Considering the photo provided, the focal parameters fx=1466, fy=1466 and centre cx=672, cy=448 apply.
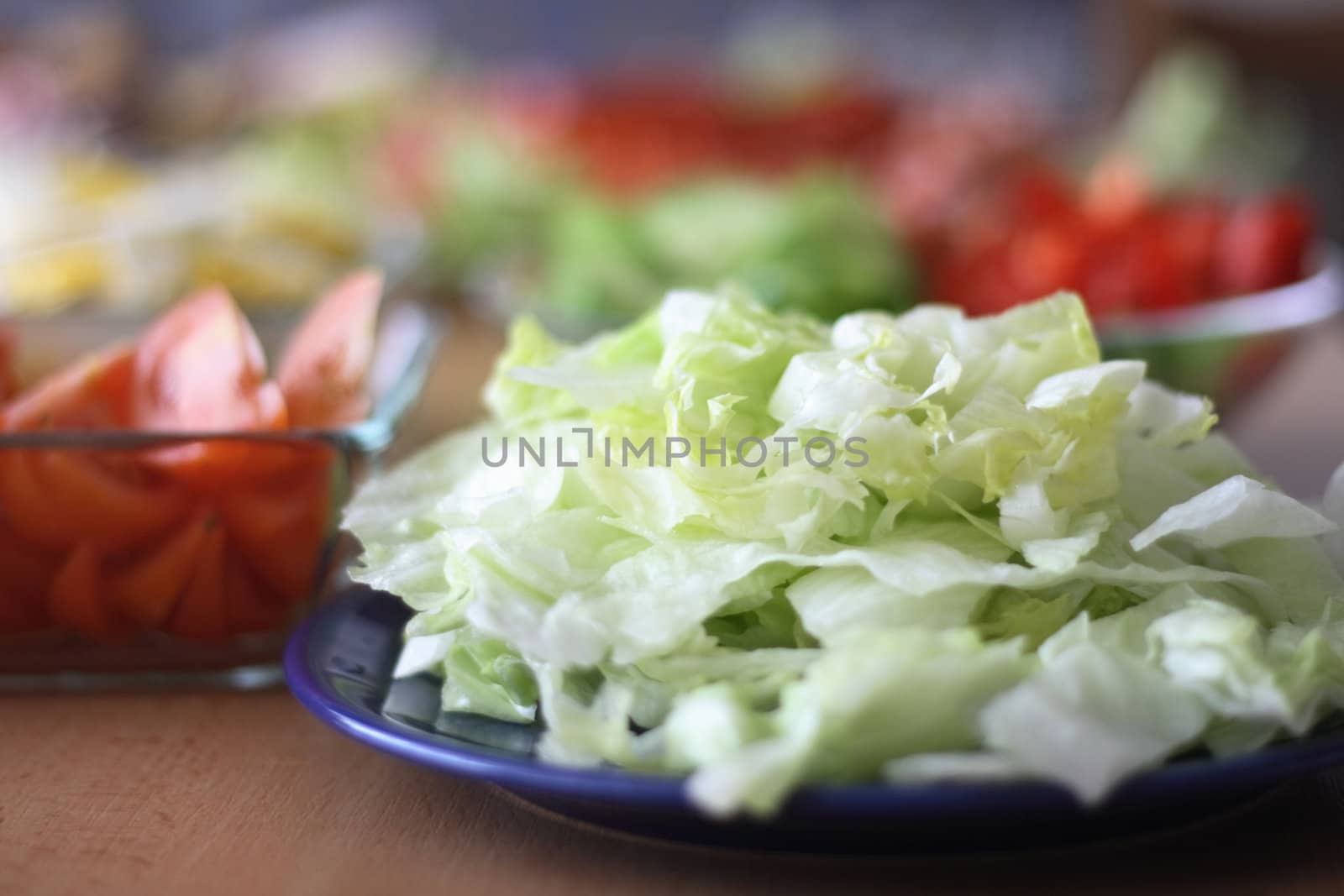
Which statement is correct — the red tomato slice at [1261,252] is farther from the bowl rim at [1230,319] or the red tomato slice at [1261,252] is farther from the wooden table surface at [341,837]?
the wooden table surface at [341,837]

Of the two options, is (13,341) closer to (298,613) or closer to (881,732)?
(298,613)

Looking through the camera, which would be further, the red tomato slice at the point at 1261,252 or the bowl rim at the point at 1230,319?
the red tomato slice at the point at 1261,252

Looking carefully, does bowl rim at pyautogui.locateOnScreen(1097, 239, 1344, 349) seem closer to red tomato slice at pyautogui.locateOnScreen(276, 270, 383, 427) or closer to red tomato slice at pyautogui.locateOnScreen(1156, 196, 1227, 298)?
red tomato slice at pyautogui.locateOnScreen(1156, 196, 1227, 298)

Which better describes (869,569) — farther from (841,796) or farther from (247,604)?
(247,604)

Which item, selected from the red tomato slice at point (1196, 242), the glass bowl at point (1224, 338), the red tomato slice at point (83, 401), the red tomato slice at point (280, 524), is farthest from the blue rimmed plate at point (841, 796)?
the red tomato slice at point (1196, 242)

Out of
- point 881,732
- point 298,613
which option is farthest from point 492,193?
point 881,732

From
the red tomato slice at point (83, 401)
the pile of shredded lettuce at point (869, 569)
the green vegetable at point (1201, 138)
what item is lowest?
the green vegetable at point (1201, 138)
